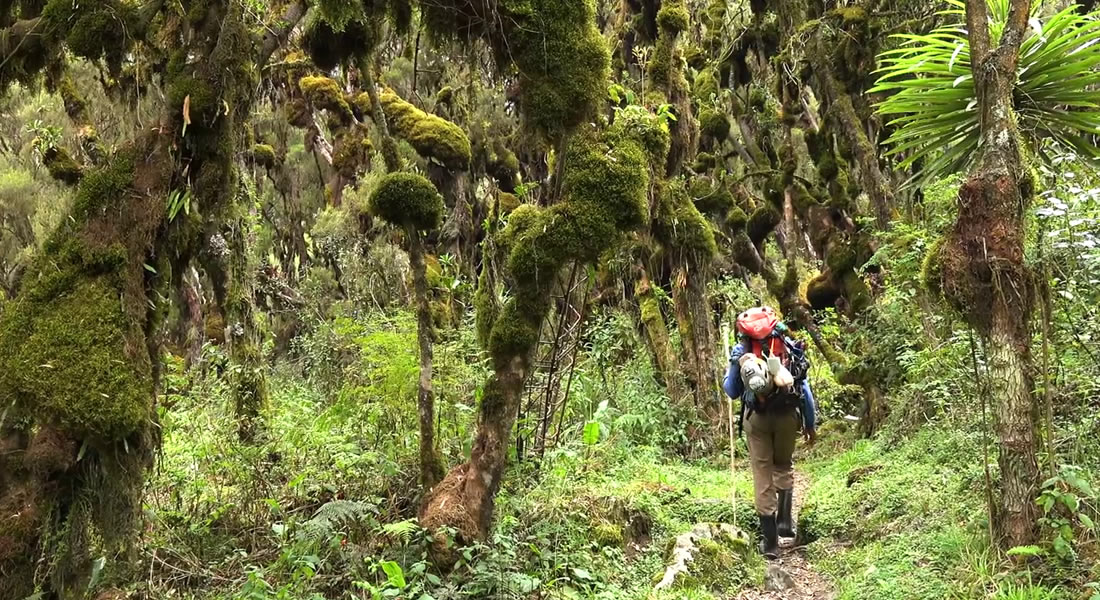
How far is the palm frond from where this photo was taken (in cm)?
427

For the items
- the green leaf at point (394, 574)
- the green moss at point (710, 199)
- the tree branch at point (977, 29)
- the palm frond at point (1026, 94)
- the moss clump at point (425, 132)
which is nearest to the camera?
the green leaf at point (394, 574)

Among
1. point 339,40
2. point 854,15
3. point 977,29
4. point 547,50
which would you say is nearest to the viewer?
point 977,29

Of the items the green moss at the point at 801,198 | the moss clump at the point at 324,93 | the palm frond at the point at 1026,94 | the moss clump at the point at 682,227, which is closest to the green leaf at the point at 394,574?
the palm frond at the point at 1026,94

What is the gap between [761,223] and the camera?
45.0 ft

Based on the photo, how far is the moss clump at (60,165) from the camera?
840 centimetres

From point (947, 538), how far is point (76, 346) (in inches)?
192

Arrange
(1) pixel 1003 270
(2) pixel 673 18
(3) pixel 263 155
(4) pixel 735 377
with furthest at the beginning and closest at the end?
(3) pixel 263 155
(2) pixel 673 18
(4) pixel 735 377
(1) pixel 1003 270

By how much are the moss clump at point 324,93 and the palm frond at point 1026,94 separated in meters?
9.66

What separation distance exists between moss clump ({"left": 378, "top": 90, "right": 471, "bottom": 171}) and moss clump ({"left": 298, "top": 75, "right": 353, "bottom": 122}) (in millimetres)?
1978

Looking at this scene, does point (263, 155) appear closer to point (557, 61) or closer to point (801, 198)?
point (801, 198)

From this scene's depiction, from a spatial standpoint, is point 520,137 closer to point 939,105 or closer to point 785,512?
point 939,105

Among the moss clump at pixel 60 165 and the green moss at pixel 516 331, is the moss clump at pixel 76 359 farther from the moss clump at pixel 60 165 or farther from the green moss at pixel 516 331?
the moss clump at pixel 60 165

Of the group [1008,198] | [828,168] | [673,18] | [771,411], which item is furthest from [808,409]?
[828,168]

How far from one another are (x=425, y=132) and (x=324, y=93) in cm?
307
